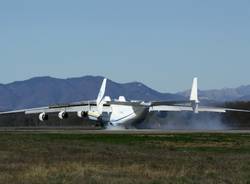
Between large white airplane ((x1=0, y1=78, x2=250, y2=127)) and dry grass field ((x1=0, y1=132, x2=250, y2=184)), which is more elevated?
large white airplane ((x1=0, y1=78, x2=250, y2=127))

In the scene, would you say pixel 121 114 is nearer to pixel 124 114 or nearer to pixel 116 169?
pixel 124 114

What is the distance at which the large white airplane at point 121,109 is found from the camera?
3664 inches

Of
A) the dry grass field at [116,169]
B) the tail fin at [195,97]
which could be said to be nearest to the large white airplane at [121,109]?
the tail fin at [195,97]

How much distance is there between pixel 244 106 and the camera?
144500 mm

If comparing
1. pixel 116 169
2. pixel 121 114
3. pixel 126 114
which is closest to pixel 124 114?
pixel 126 114

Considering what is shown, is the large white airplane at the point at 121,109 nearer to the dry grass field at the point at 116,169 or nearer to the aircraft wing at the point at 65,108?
the aircraft wing at the point at 65,108

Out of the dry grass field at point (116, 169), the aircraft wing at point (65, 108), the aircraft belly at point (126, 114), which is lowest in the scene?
the dry grass field at point (116, 169)

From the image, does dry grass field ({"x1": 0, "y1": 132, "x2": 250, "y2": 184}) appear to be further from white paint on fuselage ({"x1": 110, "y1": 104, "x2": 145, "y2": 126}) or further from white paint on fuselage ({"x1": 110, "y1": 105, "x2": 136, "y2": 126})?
white paint on fuselage ({"x1": 110, "y1": 105, "x2": 136, "y2": 126})

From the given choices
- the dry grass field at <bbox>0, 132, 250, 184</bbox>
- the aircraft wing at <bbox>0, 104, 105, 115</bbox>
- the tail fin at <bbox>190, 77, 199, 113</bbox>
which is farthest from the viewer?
the aircraft wing at <bbox>0, 104, 105, 115</bbox>

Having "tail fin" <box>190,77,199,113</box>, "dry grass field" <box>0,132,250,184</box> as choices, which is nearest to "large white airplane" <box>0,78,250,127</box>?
"tail fin" <box>190,77,199,113</box>

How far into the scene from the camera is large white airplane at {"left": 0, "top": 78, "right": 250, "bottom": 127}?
93.1 metres

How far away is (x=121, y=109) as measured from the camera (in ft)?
318

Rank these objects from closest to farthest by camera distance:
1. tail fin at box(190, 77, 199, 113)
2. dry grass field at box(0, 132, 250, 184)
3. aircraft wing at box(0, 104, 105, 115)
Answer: dry grass field at box(0, 132, 250, 184), tail fin at box(190, 77, 199, 113), aircraft wing at box(0, 104, 105, 115)

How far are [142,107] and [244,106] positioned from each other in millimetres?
56140
